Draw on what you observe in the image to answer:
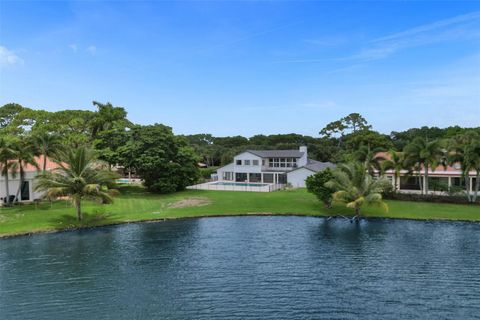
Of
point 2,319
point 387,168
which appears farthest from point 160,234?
point 387,168

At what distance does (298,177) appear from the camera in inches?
2269

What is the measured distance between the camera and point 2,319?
1545cm

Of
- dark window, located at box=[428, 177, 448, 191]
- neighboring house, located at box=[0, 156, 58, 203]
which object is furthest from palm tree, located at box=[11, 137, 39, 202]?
dark window, located at box=[428, 177, 448, 191]

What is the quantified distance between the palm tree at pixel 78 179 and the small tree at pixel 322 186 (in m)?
19.8

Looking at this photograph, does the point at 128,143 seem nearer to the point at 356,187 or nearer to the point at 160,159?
the point at 160,159

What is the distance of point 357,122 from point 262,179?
164ft

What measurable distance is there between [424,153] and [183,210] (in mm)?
28099

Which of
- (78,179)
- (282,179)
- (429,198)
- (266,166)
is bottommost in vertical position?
(429,198)

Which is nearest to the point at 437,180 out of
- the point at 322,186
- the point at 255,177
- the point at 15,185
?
the point at 322,186

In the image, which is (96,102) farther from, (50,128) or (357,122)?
(357,122)

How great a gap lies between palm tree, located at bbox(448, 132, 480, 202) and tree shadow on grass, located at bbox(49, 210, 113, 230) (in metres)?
37.6

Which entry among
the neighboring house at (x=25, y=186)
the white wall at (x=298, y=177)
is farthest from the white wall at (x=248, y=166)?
the neighboring house at (x=25, y=186)

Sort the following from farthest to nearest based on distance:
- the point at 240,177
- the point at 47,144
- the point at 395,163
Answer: the point at 240,177, the point at 395,163, the point at 47,144

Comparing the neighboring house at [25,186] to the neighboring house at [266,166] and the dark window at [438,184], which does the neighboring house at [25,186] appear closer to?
the neighboring house at [266,166]
